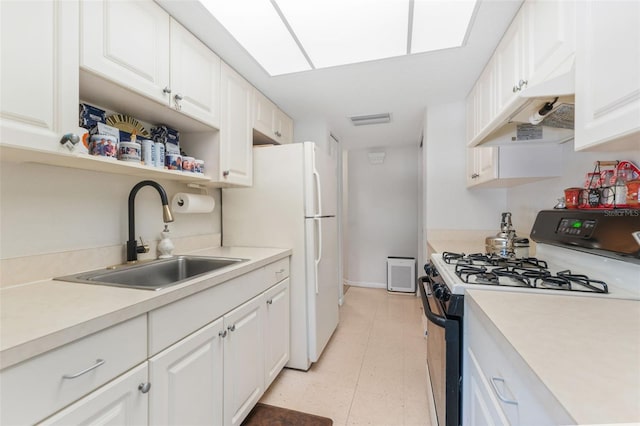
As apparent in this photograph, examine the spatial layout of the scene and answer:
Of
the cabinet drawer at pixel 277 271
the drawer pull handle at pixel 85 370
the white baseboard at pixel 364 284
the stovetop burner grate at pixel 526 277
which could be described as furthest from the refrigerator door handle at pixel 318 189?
the white baseboard at pixel 364 284

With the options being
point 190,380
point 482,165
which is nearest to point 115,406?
point 190,380

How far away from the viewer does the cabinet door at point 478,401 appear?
0.72 metres

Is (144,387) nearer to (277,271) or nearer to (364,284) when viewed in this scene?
(277,271)

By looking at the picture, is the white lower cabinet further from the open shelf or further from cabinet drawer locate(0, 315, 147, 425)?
the open shelf

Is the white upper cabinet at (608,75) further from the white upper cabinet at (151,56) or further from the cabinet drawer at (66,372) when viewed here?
the white upper cabinet at (151,56)

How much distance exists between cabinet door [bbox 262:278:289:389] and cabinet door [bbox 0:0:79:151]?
126 cm

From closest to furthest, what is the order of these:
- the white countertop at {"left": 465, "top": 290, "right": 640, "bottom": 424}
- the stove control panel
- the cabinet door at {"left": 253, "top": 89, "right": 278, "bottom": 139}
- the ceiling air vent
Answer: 1. the white countertop at {"left": 465, "top": 290, "right": 640, "bottom": 424}
2. the stove control panel
3. the cabinet door at {"left": 253, "top": 89, "right": 278, "bottom": 139}
4. the ceiling air vent

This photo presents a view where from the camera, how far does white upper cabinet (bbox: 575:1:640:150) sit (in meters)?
0.64

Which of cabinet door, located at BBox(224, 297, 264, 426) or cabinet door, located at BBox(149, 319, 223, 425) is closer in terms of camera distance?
cabinet door, located at BBox(149, 319, 223, 425)

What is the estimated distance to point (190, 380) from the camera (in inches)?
42.5

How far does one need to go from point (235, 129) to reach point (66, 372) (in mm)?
1579

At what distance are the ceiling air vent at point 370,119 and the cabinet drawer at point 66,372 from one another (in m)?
2.64

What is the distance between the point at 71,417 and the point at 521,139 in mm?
2126

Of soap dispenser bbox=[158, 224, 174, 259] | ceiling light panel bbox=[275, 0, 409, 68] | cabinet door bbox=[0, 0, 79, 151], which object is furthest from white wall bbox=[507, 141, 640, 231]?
soap dispenser bbox=[158, 224, 174, 259]
